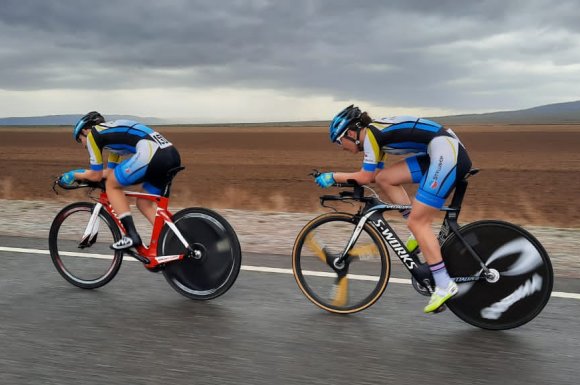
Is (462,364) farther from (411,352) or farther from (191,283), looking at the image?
(191,283)

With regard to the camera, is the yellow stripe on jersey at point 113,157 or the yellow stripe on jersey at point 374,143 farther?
the yellow stripe on jersey at point 113,157

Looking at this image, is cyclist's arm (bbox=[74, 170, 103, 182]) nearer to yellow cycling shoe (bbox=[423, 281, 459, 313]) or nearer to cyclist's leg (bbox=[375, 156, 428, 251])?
cyclist's leg (bbox=[375, 156, 428, 251])

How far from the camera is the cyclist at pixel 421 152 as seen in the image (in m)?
4.40

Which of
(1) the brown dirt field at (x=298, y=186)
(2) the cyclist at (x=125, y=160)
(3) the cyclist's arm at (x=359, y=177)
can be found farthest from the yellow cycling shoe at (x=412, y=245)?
(1) the brown dirt field at (x=298, y=186)

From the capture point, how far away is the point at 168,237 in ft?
17.1

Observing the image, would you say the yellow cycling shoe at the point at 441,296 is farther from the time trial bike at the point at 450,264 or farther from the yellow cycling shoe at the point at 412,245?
the yellow cycling shoe at the point at 412,245

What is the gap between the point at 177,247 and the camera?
17.1 ft

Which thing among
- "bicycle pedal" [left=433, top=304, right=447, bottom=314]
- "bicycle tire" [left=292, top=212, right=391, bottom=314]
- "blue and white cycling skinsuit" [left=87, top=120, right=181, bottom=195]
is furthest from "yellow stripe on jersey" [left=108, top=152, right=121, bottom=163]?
"bicycle pedal" [left=433, top=304, right=447, bottom=314]

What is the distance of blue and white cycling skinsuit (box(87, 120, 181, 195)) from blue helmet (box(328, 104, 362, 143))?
1.49 metres

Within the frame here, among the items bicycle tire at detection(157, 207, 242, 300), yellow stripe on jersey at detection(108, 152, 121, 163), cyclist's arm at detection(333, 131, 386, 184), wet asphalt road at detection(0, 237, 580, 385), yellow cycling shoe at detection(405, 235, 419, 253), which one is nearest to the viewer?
wet asphalt road at detection(0, 237, 580, 385)

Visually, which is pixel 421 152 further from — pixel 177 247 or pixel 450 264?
pixel 177 247

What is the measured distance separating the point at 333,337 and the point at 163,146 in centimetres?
222

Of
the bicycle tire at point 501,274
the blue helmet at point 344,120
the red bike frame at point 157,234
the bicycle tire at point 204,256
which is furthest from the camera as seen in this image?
the red bike frame at point 157,234

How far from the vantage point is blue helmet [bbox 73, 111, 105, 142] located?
17.2 ft
